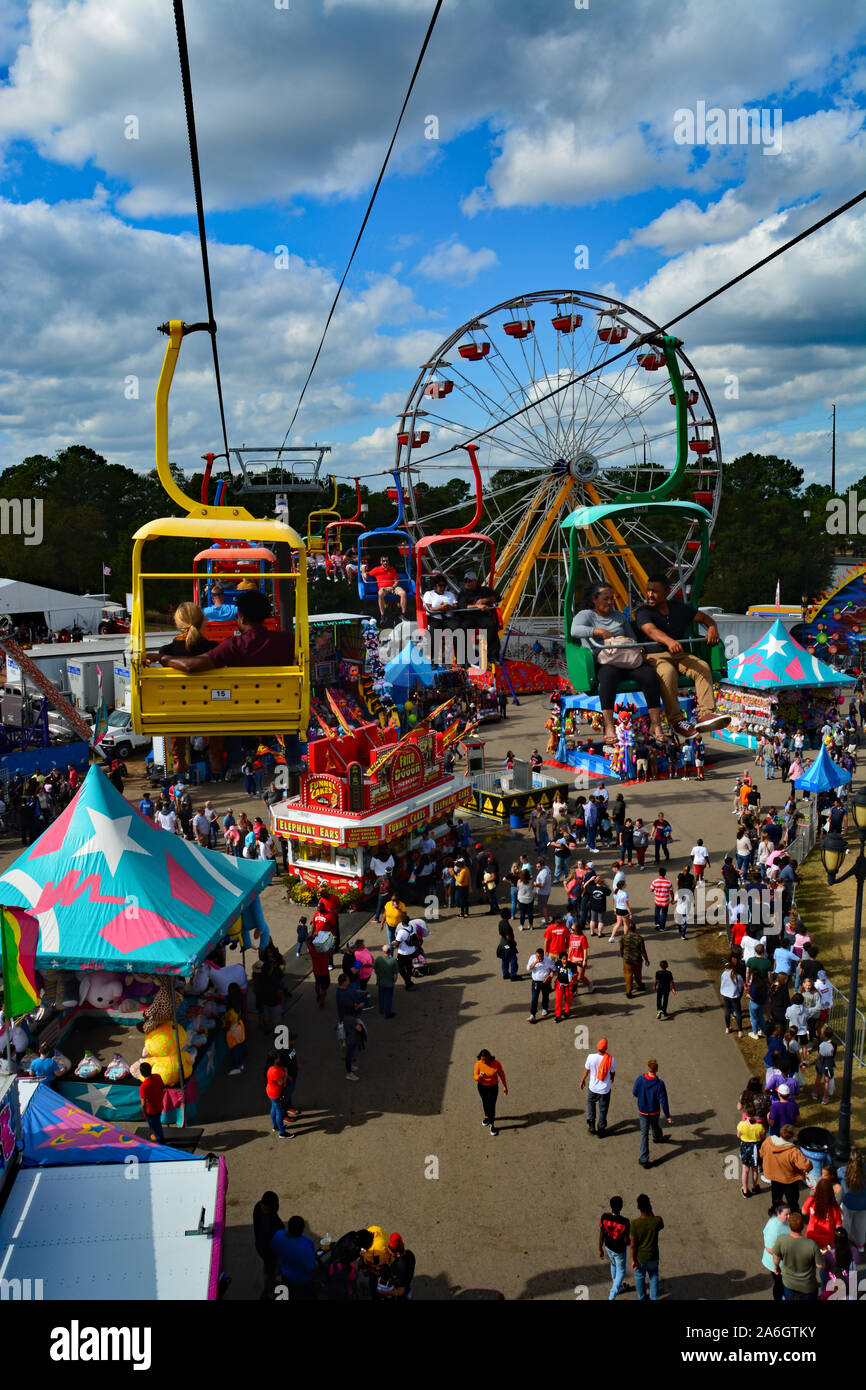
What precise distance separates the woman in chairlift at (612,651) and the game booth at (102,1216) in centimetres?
445

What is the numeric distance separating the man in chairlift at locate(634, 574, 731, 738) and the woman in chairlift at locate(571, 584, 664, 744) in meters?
0.09

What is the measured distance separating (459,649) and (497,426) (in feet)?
24.3

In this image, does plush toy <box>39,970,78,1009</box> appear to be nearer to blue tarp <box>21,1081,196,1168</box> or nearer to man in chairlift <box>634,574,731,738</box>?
blue tarp <box>21,1081,196,1168</box>

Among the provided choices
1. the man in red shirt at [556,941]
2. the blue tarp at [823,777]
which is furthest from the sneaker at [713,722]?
the blue tarp at [823,777]

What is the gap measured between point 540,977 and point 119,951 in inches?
195

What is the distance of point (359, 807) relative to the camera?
1596 cm

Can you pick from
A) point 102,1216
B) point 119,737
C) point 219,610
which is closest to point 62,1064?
point 102,1216

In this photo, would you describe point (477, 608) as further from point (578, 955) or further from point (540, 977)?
point (540, 977)

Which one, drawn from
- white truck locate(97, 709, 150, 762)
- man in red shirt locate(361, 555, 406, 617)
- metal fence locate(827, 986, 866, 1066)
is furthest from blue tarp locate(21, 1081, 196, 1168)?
man in red shirt locate(361, 555, 406, 617)

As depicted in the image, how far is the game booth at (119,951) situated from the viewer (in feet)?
33.3

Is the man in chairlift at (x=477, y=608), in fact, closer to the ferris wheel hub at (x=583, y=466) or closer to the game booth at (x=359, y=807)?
the ferris wheel hub at (x=583, y=466)
